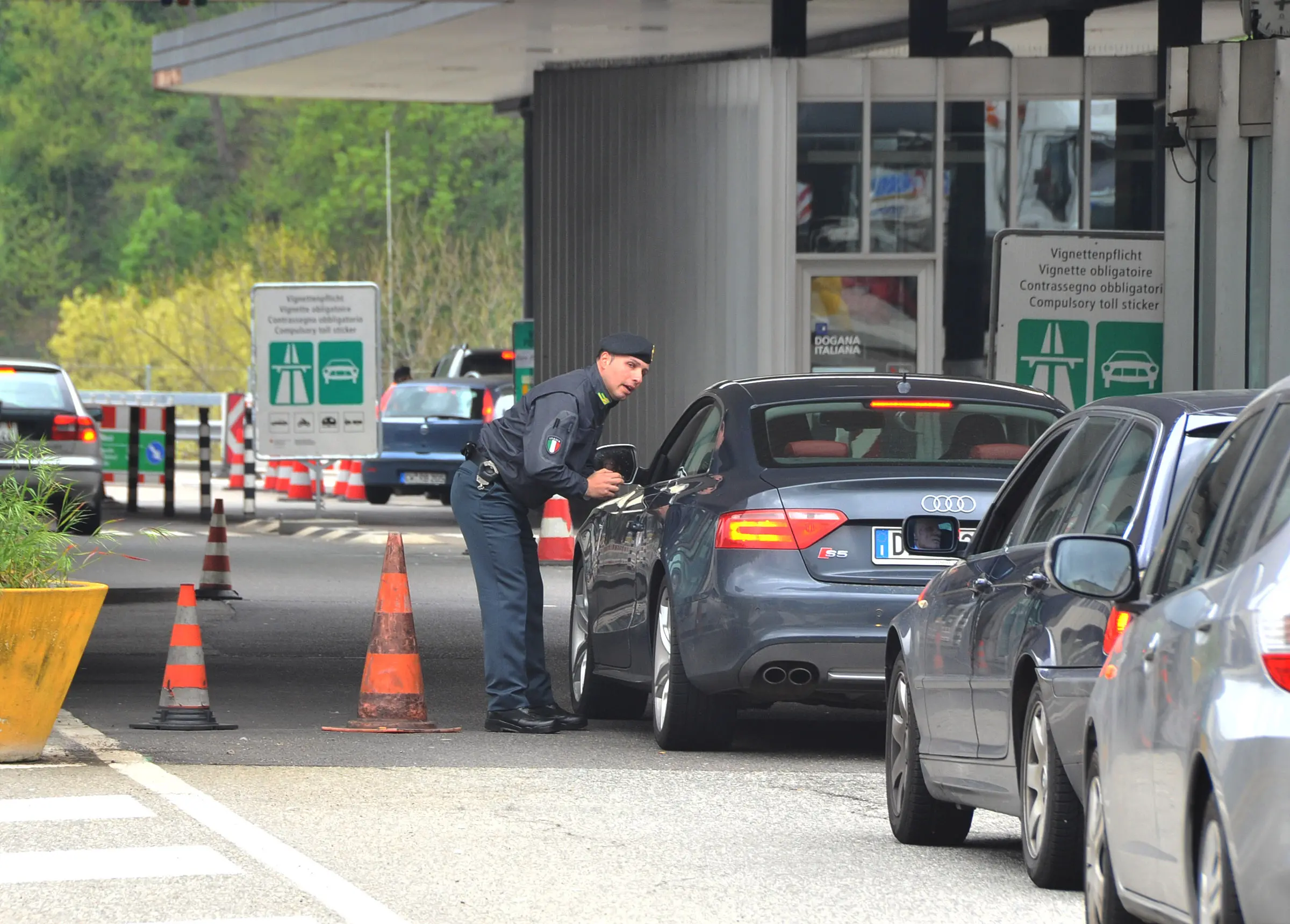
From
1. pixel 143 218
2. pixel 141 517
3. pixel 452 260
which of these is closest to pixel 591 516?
pixel 141 517

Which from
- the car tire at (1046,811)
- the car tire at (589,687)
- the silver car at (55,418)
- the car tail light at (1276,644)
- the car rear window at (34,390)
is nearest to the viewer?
the car tail light at (1276,644)

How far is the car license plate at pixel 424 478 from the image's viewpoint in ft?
A: 105

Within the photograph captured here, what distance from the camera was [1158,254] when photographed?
16.4 metres

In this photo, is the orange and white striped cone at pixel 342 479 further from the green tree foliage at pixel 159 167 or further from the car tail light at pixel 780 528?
the green tree foliage at pixel 159 167

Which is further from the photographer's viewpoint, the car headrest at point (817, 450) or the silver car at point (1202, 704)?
the car headrest at point (817, 450)

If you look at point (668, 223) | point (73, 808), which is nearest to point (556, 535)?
point (668, 223)

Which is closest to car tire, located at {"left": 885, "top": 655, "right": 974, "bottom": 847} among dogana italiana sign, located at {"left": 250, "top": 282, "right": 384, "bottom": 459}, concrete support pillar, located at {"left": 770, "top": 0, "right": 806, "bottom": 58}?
concrete support pillar, located at {"left": 770, "top": 0, "right": 806, "bottom": 58}

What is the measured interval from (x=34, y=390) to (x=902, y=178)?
859 cm

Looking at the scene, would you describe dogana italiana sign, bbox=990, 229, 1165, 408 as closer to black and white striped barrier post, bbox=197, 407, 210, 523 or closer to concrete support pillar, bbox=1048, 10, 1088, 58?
concrete support pillar, bbox=1048, 10, 1088, 58

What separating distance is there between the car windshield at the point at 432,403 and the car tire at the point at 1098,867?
86.4 feet

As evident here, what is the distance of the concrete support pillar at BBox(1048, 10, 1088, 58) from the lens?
28.2 meters

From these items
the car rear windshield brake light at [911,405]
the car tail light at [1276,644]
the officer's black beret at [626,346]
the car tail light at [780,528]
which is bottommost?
the car tail light at [780,528]

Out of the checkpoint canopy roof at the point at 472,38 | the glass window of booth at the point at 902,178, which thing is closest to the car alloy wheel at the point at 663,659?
the glass window of booth at the point at 902,178

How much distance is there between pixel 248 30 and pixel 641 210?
8.83m
